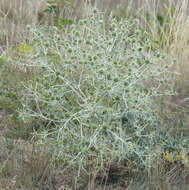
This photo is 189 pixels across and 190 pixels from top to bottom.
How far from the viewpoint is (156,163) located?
2639 mm

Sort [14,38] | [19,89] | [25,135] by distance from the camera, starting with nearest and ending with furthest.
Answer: [25,135] < [19,89] < [14,38]

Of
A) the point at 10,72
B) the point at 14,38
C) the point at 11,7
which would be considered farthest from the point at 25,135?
the point at 11,7

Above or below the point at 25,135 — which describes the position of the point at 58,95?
above

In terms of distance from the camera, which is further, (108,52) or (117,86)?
(108,52)

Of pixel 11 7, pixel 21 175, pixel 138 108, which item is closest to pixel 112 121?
pixel 138 108

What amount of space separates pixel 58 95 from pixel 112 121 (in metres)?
0.43

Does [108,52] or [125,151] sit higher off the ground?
[108,52]

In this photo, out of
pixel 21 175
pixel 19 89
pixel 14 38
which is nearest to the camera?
pixel 21 175

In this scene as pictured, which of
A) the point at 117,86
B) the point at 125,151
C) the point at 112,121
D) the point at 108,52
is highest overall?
the point at 108,52

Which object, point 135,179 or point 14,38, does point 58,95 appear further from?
point 14,38

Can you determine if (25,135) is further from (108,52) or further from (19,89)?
(108,52)

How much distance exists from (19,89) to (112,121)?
131 cm

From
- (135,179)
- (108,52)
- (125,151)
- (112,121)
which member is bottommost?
(135,179)

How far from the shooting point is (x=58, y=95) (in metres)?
2.69
